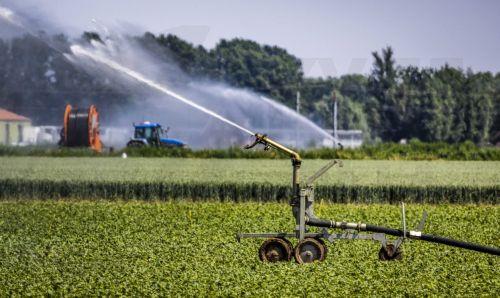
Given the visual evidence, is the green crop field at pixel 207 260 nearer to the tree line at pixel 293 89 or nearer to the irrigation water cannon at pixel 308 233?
the irrigation water cannon at pixel 308 233

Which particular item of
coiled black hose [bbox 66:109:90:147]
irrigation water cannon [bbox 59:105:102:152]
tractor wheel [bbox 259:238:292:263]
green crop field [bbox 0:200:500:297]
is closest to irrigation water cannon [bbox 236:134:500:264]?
tractor wheel [bbox 259:238:292:263]

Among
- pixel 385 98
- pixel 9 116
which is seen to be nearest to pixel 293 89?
pixel 385 98

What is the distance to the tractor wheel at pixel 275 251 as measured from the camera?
16109 mm

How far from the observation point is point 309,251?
16.0m

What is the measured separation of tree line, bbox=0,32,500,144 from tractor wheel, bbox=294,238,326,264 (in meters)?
64.5

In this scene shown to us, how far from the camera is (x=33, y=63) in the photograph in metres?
87.2

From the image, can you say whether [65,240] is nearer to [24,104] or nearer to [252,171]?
[252,171]

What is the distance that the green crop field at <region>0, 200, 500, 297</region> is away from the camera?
1398cm

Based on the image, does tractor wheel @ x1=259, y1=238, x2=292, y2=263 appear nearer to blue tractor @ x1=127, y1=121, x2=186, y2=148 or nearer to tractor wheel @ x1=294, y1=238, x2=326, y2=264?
tractor wheel @ x1=294, y1=238, x2=326, y2=264

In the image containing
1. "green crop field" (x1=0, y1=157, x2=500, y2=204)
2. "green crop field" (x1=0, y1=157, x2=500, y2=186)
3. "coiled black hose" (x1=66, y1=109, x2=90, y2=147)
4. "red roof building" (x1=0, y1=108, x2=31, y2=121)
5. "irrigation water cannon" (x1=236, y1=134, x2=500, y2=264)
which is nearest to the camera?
"irrigation water cannon" (x1=236, y1=134, x2=500, y2=264)

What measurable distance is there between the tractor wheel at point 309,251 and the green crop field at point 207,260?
22 cm

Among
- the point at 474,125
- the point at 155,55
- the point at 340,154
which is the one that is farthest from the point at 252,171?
the point at 474,125

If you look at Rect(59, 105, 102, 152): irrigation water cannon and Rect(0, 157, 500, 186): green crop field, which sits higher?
Rect(59, 105, 102, 152): irrigation water cannon

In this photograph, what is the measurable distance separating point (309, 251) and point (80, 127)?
3969 centimetres
